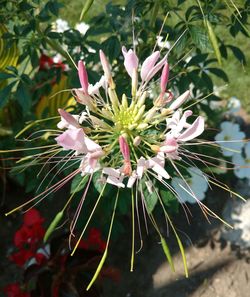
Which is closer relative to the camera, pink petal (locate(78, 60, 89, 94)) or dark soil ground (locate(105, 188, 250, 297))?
pink petal (locate(78, 60, 89, 94))

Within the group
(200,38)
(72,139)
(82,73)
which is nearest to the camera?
(72,139)

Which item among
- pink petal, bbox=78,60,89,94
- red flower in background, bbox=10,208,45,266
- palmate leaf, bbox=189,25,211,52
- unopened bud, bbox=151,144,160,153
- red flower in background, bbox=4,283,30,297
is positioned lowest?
red flower in background, bbox=4,283,30,297

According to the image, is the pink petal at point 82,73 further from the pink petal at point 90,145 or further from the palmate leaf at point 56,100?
the palmate leaf at point 56,100

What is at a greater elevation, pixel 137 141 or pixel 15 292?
pixel 137 141

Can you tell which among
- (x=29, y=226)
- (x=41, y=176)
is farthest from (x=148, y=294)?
(x=41, y=176)

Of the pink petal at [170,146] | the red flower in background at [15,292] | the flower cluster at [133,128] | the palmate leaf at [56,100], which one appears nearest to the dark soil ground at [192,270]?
the red flower in background at [15,292]

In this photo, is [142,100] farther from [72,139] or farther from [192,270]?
[192,270]

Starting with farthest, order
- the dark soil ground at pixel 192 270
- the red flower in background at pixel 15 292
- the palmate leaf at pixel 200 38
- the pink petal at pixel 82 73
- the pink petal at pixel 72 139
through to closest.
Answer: the dark soil ground at pixel 192 270 < the red flower in background at pixel 15 292 < the palmate leaf at pixel 200 38 < the pink petal at pixel 82 73 < the pink petal at pixel 72 139

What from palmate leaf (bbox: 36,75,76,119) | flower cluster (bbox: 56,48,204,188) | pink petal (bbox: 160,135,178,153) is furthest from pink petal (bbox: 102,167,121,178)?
palmate leaf (bbox: 36,75,76,119)

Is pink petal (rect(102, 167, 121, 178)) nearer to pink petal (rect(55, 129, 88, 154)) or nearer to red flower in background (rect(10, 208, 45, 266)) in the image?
pink petal (rect(55, 129, 88, 154))

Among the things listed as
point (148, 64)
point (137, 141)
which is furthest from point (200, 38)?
point (137, 141)

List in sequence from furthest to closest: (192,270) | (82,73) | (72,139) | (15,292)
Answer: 1. (192,270)
2. (15,292)
3. (82,73)
4. (72,139)

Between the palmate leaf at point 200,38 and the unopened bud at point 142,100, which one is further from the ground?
the unopened bud at point 142,100

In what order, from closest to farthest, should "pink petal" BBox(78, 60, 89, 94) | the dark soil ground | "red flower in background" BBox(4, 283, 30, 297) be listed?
"pink petal" BBox(78, 60, 89, 94) → "red flower in background" BBox(4, 283, 30, 297) → the dark soil ground
